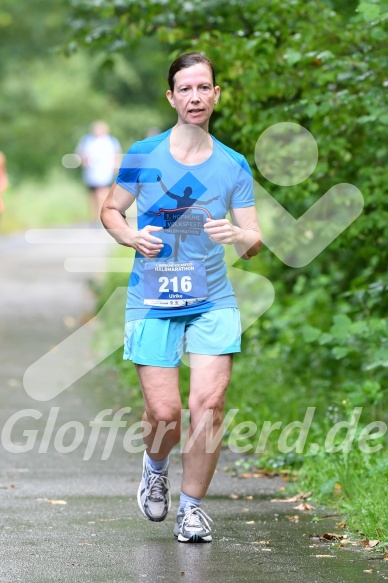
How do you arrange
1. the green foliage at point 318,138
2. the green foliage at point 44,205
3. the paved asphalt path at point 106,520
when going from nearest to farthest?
1. the paved asphalt path at point 106,520
2. the green foliage at point 318,138
3. the green foliage at point 44,205

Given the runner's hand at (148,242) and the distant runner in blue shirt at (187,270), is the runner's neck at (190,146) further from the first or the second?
the runner's hand at (148,242)

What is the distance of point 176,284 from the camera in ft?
17.5

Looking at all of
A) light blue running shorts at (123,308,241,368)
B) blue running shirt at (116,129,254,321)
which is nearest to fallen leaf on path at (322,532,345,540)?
light blue running shorts at (123,308,241,368)

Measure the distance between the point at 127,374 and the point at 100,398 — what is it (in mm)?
853

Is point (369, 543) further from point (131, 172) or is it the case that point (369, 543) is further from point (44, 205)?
point (44, 205)

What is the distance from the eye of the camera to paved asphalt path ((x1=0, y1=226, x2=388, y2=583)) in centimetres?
482

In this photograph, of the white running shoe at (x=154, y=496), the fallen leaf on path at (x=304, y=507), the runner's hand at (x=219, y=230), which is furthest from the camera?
the fallen leaf on path at (x=304, y=507)

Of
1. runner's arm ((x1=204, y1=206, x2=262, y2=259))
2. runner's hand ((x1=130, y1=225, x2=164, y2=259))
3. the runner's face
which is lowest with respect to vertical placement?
runner's hand ((x1=130, y1=225, x2=164, y2=259))

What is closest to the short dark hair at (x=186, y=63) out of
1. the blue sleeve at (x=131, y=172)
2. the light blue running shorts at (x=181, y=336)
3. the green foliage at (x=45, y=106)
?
the blue sleeve at (x=131, y=172)

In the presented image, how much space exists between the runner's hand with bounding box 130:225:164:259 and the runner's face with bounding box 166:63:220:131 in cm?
50

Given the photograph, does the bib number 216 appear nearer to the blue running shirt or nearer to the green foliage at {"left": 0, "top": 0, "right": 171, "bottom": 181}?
the blue running shirt

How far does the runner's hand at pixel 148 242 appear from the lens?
518 cm

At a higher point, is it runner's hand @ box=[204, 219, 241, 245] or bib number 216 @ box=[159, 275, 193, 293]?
runner's hand @ box=[204, 219, 241, 245]

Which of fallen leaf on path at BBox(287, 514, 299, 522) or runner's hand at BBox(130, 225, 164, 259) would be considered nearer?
runner's hand at BBox(130, 225, 164, 259)
